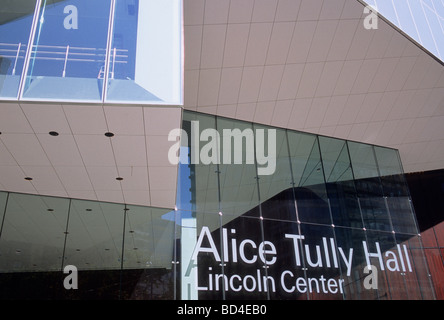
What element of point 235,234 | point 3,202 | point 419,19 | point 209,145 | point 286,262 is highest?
point 419,19

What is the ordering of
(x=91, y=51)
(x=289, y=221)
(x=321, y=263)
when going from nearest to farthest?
(x=91, y=51), (x=321, y=263), (x=289, y=221)

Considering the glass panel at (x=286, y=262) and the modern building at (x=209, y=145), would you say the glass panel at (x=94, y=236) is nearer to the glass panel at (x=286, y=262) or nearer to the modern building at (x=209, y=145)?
the modern building at (x=209, y=145)

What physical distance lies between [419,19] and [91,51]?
8723mm

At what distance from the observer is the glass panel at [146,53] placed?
23.3 feet

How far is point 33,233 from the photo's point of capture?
10.0 m

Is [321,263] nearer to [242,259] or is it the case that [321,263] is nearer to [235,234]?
[242,259]

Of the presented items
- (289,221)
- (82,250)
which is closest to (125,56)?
(82,250)

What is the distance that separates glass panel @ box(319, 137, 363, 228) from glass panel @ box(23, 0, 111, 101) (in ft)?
26.6

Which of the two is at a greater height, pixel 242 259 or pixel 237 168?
pixel 237 168

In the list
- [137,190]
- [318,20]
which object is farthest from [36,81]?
[318,20]

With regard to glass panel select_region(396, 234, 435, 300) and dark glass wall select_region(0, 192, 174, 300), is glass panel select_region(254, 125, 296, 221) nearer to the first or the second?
dark glass wall select_region(0, 192, 174, 300)

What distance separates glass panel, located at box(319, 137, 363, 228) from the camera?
12.5 meters

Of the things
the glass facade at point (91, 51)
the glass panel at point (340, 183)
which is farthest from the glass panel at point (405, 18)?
the glass facade at point (91, 51)

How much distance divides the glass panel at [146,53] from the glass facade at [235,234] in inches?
149
